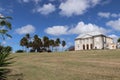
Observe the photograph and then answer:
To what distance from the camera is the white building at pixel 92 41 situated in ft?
389

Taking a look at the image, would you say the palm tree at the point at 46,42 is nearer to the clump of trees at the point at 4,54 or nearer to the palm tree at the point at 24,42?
the palm tree at the point at 24,42

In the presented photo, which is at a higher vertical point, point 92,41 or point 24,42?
point 92,41

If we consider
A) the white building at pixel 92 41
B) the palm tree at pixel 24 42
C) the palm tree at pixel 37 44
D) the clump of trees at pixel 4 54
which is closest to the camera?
the clump of trees at pixel 4 54

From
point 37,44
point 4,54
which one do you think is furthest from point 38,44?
point 4,54

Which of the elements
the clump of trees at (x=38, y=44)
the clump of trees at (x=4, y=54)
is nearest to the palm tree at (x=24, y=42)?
the clump of trees at (x=38, y=44)

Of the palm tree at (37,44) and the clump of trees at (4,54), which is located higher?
the palm tree at (37,44)

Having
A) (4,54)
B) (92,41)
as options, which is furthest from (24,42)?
(4,54)

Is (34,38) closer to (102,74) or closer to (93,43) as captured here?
(93,43)

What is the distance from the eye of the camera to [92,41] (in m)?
121

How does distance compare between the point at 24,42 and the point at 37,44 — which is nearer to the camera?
the point at 37,44

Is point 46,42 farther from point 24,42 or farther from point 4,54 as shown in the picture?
point 4,54

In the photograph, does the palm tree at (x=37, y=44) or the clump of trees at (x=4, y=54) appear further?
the palm tree at (x=37, y=44)

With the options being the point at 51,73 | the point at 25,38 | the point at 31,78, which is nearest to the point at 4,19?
the point at 31,78

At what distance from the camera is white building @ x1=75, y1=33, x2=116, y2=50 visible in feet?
389
